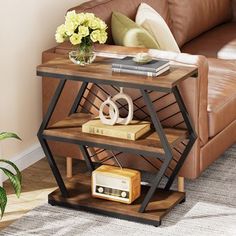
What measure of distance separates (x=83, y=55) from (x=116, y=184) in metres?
0.61

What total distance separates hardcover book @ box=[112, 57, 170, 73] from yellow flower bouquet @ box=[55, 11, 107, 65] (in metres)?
Answer: 0.14

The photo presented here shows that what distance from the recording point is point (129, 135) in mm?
3414

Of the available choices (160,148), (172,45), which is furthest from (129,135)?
(172,45)

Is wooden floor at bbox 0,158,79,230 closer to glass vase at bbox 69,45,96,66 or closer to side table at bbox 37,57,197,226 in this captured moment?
side table at bbox 37,57,197,226

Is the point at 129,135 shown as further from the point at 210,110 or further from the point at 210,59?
the point at 210,59

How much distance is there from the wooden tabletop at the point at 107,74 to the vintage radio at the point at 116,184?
444mm

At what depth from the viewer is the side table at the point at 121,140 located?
3.32m

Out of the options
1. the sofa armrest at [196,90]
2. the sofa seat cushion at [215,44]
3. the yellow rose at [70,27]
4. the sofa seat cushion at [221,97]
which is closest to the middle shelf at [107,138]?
the sofa armrest at [196,90]

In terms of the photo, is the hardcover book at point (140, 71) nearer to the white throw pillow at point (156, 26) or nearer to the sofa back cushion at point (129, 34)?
the sofa back cushion at point (129, 34)

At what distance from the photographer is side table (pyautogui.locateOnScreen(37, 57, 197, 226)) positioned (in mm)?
3320

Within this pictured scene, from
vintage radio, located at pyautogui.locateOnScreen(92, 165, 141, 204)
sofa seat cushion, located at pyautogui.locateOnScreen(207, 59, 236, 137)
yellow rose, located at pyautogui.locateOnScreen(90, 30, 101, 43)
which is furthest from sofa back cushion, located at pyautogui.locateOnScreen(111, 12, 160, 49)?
vintage radio, located at pyautogui.locateOnScreen(92, 165, 141, 204)

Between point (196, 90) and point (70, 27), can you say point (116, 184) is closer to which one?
point (196, 90)

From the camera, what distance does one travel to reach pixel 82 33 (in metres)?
3.44

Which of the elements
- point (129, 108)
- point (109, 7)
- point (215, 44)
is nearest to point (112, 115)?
point (129, 108)
